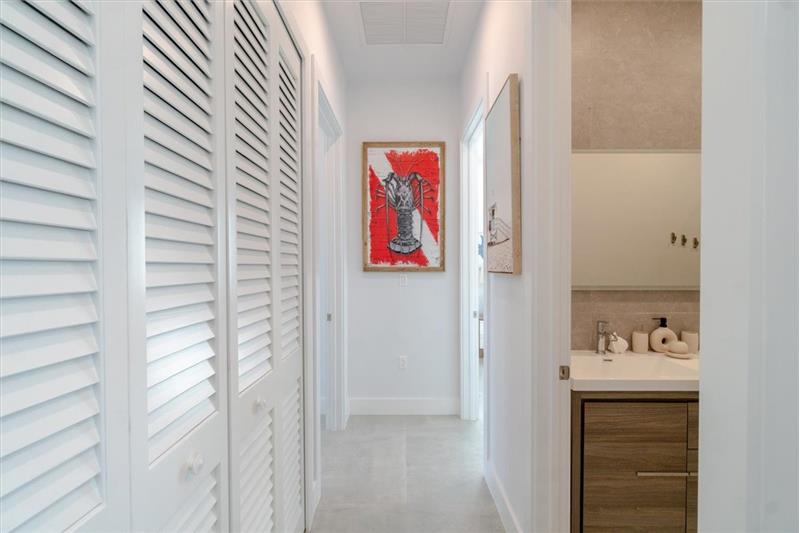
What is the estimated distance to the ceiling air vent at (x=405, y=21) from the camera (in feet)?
8.83

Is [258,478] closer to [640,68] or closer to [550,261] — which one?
[550,261]

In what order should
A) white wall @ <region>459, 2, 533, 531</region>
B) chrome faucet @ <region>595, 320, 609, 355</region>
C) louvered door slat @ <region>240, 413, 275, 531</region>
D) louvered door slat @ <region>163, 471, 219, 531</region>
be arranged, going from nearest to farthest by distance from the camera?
louvered door slat @ <region>163, 471, 219, 531</region> < louvered door slat @ <region>240, 413, 275, 531</region> < white wall @ <region>459, 2, 533, 531</region> < chrome faucet @ <region>595, 320, 609, 355</region>

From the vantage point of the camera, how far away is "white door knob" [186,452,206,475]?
3.26ft

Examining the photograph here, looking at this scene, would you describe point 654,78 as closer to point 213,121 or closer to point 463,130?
point 463,130

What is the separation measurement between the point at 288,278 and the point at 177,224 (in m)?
0.98

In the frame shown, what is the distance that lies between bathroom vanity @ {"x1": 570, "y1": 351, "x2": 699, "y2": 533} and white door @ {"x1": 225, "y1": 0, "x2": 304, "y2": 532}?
112 centimetres

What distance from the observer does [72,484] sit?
64 centimetres

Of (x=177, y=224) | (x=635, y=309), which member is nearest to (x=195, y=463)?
(x=177, y=224)

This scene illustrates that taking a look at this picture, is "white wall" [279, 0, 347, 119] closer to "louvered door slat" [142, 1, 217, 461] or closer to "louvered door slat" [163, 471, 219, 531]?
"louvered door slat" [142, 1, 217, 461]

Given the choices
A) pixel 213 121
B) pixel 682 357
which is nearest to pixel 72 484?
pixel 213 121

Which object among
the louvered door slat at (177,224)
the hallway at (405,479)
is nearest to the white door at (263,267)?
the louvered door slat at (177,224)

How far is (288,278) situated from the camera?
1955 mm

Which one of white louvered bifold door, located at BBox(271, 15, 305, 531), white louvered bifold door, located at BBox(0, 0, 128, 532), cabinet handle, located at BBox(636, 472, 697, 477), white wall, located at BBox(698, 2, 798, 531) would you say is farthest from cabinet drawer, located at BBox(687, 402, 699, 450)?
white louvered bifold door, located at BBox(0, 0, 128, 532)

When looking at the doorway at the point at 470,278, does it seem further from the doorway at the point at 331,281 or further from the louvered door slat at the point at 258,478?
the louvered door slat at the point at 258,478
